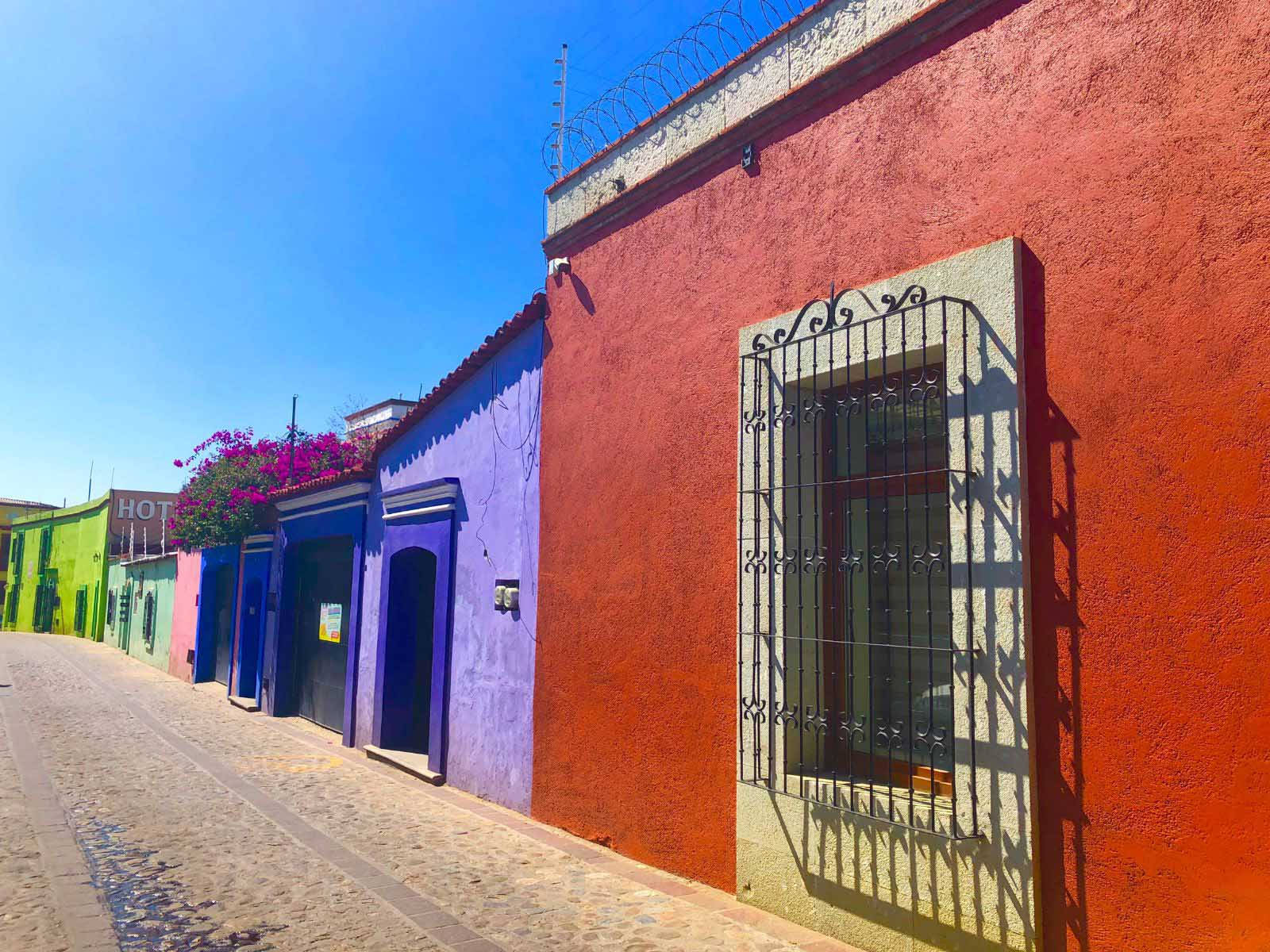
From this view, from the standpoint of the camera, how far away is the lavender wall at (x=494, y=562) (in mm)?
7668

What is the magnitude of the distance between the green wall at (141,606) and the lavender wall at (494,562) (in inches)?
640

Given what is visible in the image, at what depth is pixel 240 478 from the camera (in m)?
16.0

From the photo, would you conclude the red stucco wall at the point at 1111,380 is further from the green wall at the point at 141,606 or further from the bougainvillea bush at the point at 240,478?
the green wall at the point at 141,606

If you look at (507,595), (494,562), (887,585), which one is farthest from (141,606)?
(887,585)

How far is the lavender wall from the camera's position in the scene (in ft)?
25.2

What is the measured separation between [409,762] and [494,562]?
2.69 meters

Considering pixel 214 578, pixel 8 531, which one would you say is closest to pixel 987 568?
pixel 214 578

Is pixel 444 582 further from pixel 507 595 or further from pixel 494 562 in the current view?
pixel 507 595

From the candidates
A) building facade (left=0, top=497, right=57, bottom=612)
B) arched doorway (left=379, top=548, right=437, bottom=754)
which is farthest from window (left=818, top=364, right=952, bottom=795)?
building facade (left=0, top=497, right=57, bottom=612)

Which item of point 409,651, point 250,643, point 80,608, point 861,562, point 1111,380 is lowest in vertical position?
point 250,643

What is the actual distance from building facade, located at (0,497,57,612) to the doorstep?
144 feet

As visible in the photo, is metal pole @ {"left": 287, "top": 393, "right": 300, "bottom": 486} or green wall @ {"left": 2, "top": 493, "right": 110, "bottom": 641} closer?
metal pole @ {"left": 287, "top": 393, "right": 300, "bottom": 486}

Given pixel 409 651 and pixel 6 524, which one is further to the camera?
pixel 6 524

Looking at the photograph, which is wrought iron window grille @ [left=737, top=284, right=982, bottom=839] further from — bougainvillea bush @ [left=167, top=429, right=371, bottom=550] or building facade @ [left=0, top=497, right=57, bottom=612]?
building facade @ [left=0, top=497, right=57, bottom=612]
